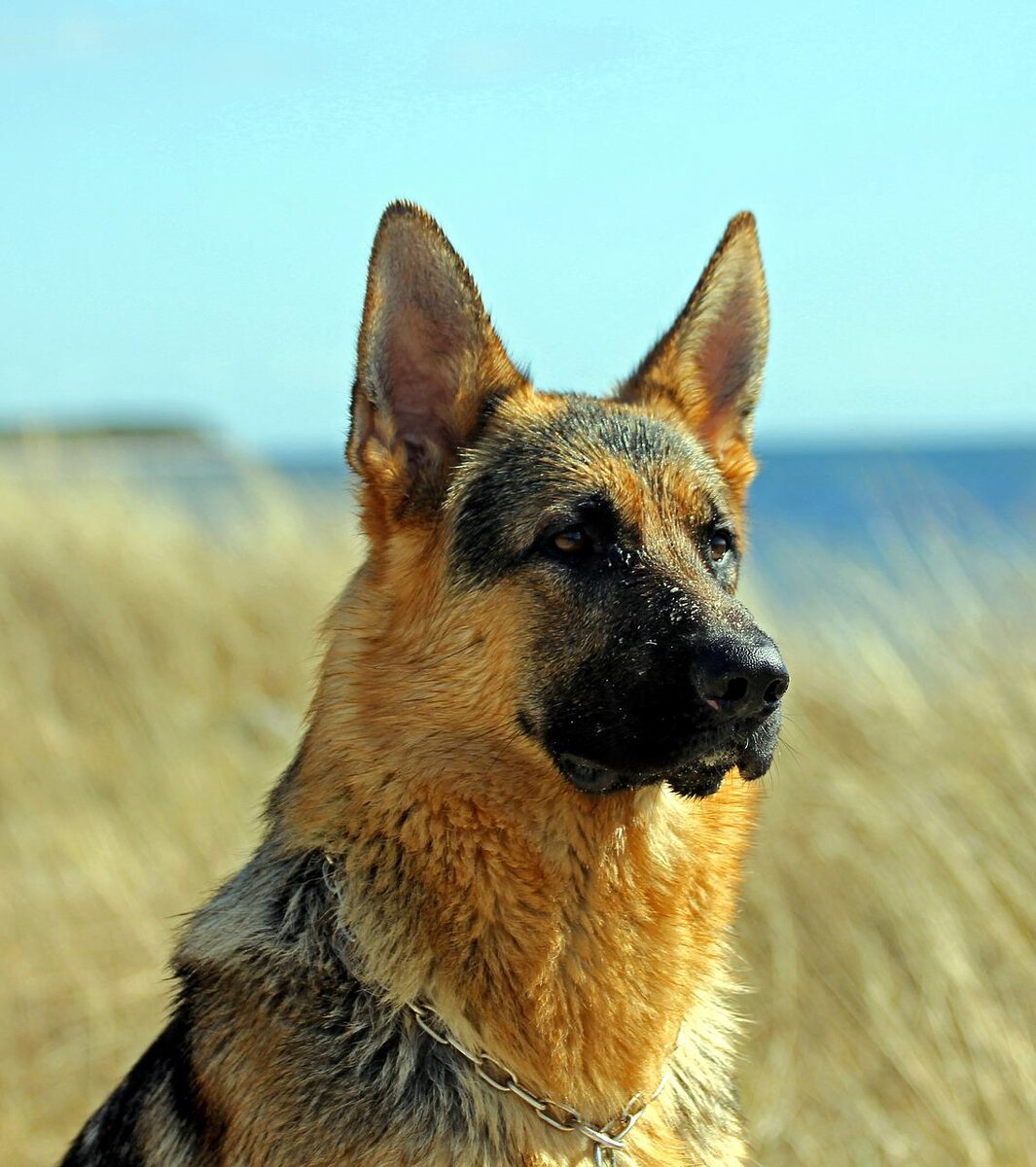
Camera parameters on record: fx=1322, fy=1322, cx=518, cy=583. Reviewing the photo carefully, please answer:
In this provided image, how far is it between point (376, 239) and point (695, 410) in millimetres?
1034

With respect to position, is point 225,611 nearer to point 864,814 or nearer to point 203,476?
point 203,476

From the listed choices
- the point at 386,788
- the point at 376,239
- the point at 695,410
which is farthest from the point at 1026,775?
the point at 376,239

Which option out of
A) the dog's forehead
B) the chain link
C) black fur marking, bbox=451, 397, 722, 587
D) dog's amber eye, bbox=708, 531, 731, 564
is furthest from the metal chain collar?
dog's amber eye, bbox=708, 531, 731, 564

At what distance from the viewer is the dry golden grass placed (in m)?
4.37

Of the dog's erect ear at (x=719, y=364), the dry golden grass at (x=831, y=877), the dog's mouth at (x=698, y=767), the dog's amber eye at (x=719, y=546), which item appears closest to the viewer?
the dog's mouth at (x=698, y=767)

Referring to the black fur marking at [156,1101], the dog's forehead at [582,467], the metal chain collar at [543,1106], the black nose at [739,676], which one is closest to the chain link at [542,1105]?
the metal chain collar at [543,1106]

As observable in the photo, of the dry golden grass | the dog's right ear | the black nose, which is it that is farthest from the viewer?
the dry golden grass

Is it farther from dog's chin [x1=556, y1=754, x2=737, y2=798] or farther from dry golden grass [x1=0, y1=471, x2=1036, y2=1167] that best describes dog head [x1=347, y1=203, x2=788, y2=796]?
dry golden grass [x1=0, y1=471, x2=1036, y2=1167]

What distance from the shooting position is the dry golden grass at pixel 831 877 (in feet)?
14.3

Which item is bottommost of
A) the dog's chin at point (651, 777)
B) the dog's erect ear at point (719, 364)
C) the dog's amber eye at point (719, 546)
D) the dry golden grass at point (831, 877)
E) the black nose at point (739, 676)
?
the dry golden grass at point (831, 877)

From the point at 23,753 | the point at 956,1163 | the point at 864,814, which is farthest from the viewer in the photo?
the point at 23,753

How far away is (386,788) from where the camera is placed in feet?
9.04

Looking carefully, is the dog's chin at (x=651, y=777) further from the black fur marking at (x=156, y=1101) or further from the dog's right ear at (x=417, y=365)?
the black fur marking at (x=156, y=1101)

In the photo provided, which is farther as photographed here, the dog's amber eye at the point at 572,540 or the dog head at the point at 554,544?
the dog's amber eye at the point at 572,540
